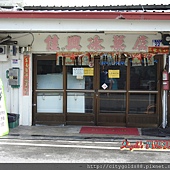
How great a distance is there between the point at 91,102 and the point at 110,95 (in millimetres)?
678

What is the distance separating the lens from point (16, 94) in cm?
1012

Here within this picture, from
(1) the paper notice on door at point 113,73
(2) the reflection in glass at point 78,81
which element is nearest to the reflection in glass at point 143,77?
(1) the paper notice on door at point 113,73

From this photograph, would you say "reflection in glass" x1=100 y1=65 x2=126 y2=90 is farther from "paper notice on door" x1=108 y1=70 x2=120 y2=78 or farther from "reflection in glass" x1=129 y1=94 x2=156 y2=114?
"reflection in glass" x1=129 y1=94 x2=156 y2=114

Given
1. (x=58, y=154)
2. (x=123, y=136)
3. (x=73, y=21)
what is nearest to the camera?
(x=58, y=154)

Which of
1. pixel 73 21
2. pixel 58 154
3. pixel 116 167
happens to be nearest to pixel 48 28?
pixel 73 21

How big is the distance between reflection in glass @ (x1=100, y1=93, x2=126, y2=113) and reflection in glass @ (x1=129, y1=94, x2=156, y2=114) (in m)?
0.29

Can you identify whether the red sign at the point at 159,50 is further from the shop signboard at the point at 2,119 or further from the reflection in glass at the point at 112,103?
the shop signboard at the point at 2,119

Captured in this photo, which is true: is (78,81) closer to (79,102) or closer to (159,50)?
(79,102)

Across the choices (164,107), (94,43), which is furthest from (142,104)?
(94,43)

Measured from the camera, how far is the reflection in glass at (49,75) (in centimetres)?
1013

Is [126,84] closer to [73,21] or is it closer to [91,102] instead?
[91,102]

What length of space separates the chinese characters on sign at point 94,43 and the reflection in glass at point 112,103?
152 cm

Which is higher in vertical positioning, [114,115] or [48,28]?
[48,28]

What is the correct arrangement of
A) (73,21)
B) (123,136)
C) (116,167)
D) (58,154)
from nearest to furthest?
(116,167) < (58,154) < (73,21) < (123,136)
